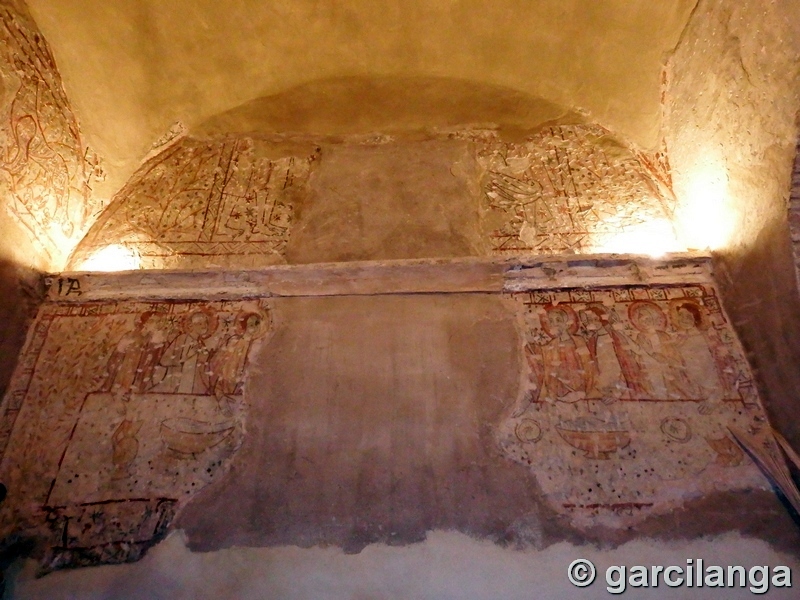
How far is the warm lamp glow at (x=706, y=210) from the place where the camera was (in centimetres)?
329

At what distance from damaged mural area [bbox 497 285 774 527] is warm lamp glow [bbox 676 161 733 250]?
363mm

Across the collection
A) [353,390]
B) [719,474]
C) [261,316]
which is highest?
[261,316]

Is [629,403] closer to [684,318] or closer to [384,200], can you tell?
[684,318]

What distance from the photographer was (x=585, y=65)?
4.10 m

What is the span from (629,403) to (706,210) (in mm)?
1370

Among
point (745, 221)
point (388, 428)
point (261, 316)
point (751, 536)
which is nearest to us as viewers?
point (751, 536)

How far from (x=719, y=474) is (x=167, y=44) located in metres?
4.34

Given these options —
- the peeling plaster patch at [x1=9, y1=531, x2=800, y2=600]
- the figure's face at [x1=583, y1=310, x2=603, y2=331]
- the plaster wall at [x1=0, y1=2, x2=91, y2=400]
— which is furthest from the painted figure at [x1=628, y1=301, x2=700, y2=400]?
the plaster wall at [x1=0, y1=2, x2=91, y2=400]

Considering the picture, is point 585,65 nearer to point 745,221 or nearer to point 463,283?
point 745,221

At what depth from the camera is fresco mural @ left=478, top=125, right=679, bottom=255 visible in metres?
3.70

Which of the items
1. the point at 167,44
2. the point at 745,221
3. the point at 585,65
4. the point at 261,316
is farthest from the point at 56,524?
the point at 585,65

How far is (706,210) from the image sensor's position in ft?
11.3

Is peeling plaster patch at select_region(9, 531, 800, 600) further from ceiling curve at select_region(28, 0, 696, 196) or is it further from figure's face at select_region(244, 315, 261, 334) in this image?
ceiling curve at select_region(28, 0, 696, 196)

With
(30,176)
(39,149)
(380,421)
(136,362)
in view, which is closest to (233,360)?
(136,362)
